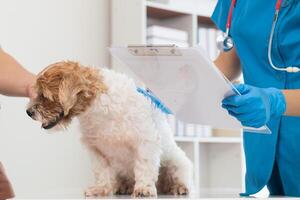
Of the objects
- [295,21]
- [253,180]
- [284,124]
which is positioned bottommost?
[253,180]

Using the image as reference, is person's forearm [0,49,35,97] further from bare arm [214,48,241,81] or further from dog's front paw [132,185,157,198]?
bare arm [214,48,241,81]

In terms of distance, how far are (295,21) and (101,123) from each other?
1.70 ft

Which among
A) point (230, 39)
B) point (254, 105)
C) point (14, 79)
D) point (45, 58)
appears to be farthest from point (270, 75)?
point (45, 58)

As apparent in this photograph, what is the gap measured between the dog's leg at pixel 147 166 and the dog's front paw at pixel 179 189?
0.09m

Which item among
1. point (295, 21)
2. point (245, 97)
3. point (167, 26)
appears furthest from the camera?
point (167, 26)

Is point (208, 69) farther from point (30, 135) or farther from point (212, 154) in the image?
point (212, 154)

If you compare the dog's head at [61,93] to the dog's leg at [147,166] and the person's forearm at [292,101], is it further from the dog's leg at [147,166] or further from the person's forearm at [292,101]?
the person's forearm at [292,101]

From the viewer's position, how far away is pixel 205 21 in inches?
114

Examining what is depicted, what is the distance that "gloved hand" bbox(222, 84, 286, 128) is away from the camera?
3.28ft

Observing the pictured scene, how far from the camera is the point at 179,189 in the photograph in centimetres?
141

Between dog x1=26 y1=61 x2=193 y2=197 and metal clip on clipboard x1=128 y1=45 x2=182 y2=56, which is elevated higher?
metal clip on clipboard x1=128 y1=45 x2=182 y2=56

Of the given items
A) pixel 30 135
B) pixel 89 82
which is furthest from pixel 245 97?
pixel 30 135

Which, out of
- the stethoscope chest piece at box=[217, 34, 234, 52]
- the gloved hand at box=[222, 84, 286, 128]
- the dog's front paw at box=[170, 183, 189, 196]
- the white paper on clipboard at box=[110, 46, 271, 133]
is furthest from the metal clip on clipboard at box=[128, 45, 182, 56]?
the dog's front paw at box=[170, 183, 189, 196]

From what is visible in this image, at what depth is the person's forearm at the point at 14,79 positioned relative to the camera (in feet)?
4.48
